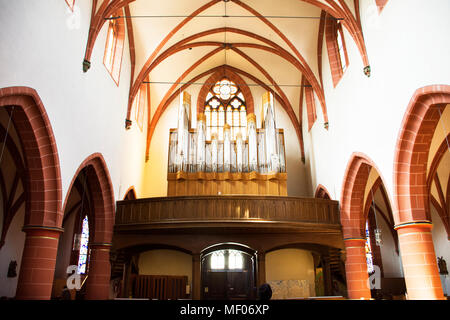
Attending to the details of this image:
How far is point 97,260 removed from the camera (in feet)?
42.2

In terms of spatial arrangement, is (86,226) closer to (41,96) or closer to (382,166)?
(41,96)

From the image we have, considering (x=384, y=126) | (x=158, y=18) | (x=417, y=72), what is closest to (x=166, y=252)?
(x=158, y=18)

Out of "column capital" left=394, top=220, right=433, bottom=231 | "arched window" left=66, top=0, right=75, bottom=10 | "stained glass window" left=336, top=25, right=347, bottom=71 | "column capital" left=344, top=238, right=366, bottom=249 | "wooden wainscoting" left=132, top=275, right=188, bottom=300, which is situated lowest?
"wooden wainscoting" left=132, top=275, right=188, bottom=300

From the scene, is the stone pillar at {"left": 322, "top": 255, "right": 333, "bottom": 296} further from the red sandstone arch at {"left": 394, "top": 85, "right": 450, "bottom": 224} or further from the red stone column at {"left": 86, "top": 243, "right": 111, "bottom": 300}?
the red stone column at {"left": 86, "top": 243, "right": 111, "bottom": 300}

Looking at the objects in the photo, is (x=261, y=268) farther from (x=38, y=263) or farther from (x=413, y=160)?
(x=38, y=263)

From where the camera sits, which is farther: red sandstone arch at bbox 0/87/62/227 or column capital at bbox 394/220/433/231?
column capital at bbox 394/220/433/231

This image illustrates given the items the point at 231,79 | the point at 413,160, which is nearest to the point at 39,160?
the point at 413,160

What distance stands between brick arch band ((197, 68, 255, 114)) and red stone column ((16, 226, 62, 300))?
40.9 feet

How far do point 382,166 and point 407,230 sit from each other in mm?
1883

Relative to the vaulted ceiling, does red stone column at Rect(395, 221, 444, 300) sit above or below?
below

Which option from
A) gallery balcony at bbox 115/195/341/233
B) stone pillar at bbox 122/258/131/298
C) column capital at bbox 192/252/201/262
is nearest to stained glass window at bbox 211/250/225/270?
stone pillar at bbox 122/258/131/298

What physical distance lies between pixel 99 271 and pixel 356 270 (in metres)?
9.00

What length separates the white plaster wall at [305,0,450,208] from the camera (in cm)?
785
